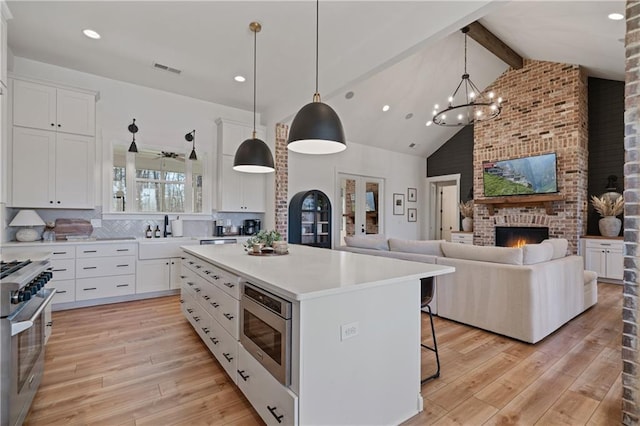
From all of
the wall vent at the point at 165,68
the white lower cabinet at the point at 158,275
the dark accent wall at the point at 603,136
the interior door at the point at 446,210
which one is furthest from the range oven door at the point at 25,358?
the interior door at the point at 446,210

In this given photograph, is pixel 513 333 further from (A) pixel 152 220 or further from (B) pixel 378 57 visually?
(A) pixel 152 220

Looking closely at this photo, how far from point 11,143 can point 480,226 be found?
8.36 m

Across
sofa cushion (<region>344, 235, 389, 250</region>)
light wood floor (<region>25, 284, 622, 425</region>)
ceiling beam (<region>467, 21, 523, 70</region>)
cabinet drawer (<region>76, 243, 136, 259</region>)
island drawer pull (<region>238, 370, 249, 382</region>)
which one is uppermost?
ceiling beam (<region>467, 21, 523, 70</region>)

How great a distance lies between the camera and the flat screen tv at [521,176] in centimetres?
608

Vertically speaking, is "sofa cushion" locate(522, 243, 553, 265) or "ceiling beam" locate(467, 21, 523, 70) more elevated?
"ceiling beam" locate(467, 21, 523, 70)

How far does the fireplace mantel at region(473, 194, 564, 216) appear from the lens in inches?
234

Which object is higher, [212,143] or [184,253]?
[212,143]

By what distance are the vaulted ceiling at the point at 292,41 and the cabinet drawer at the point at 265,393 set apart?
315 cm

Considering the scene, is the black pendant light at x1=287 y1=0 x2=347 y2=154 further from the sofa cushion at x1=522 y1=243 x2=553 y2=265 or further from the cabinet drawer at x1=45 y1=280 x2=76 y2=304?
the cabinet drawer at x1=45 y1=280 x2=76 y2=304

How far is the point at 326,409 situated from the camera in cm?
150

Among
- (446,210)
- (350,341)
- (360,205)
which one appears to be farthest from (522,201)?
(350,341)

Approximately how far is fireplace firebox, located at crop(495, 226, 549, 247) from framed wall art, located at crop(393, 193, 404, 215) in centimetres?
236

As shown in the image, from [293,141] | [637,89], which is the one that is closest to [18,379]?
[293,141]

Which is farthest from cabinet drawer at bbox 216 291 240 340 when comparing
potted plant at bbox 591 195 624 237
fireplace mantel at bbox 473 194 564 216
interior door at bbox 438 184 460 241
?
interior door at bbox 438 184 460 241
